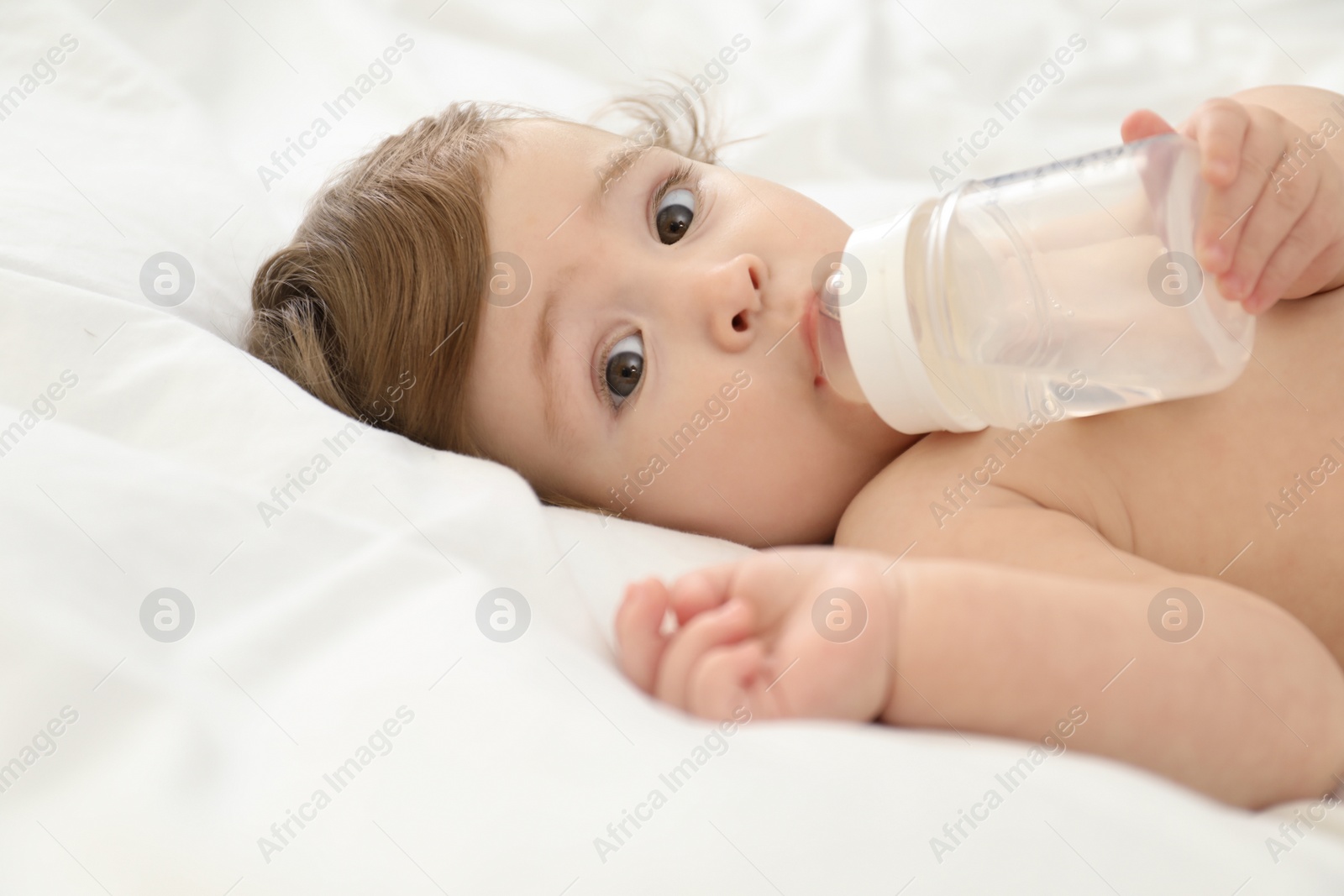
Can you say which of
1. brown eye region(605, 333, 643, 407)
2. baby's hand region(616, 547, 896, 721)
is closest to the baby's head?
brown eye region(605, 333, 643, 407)

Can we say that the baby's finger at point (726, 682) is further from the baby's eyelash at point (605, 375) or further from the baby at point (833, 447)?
the baby's eyelash at point (605, 375)

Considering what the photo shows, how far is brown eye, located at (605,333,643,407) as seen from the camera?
1.13 metres

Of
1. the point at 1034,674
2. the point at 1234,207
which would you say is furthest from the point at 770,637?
the point at 1234,207

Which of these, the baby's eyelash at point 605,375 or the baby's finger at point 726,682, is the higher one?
the baby's finger at point 726,682

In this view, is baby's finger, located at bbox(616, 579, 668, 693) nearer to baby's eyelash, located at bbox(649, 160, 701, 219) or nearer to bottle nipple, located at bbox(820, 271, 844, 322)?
bottle nipple, located at bbox(820, 271, 844, 322)

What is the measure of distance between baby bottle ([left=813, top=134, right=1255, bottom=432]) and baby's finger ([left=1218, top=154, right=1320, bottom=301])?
0.8 inches

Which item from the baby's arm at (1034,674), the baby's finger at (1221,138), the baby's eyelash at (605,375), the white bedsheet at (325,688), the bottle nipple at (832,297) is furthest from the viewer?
the baby's eyelash at (605,375)

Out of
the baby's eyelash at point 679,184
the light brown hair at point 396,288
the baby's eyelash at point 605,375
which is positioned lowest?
the light brown hair at point 396,288

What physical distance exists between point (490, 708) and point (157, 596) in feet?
0.98

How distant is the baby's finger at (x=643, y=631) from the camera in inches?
30.0

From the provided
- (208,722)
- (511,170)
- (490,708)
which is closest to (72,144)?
(511,170)

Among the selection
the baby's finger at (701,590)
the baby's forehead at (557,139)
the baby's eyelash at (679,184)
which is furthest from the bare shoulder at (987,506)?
the baby's forehead at (557,139)

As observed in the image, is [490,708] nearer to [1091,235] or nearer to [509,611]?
[509,611]

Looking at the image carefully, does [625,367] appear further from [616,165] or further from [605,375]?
[616,165]
